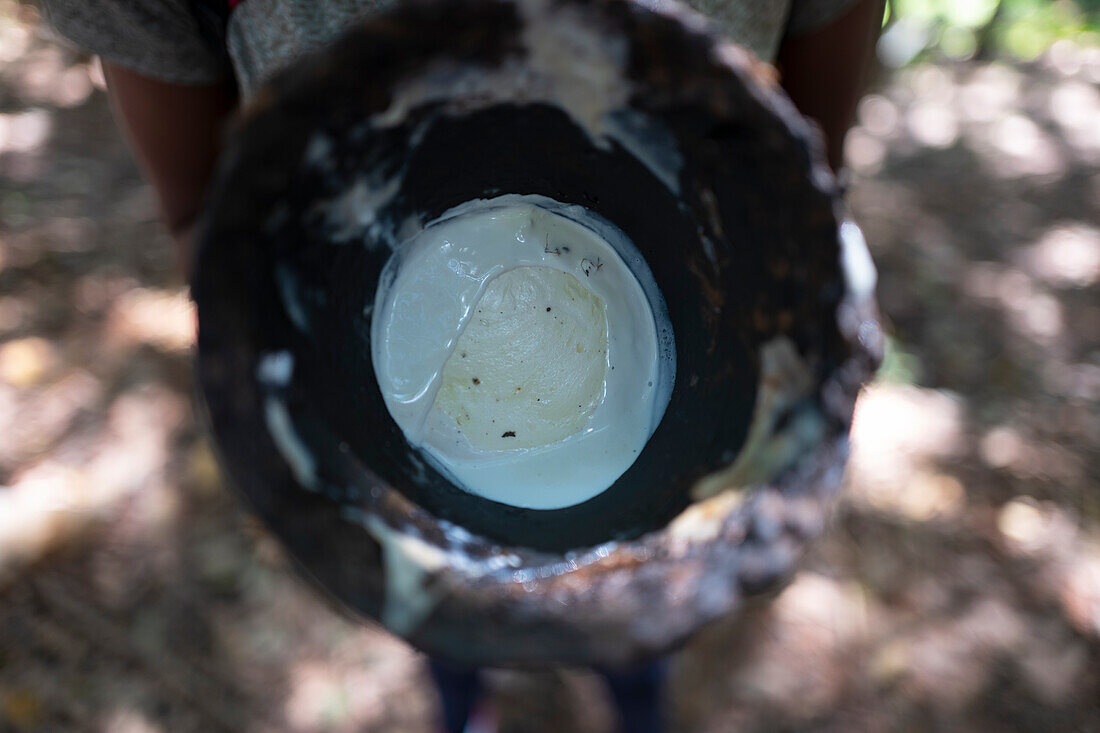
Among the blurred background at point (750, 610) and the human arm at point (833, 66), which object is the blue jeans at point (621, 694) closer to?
the blurred background at point (750, 610)

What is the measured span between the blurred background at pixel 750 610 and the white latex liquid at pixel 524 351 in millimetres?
1075

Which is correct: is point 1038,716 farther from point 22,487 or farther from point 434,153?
point 22,487

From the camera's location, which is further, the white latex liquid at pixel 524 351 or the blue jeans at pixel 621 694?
the blue jeans at pixel 621 694

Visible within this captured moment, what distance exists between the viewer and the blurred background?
1.57 metres

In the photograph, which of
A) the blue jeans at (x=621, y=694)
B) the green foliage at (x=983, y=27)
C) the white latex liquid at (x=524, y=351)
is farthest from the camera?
the green foliage at (x=983, y=27)

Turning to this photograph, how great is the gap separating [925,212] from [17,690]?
2854mm

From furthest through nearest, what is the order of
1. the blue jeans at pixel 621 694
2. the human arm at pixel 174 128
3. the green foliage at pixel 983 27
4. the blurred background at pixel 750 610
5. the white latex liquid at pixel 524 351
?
1. the green foliage at pixel 983 27
2. the blurred background at pixel 750 610
3. the blue jeans at pixel 621 694
4. the human arm at pixel 174 128
5. the white latex liquid at pixel 524 351

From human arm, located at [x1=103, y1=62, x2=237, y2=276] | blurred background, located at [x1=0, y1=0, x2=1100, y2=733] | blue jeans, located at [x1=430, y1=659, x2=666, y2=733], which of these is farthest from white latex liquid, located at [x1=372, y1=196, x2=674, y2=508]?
blurred background, located at [x1=0, y1=0, x2=1100, y2=733]

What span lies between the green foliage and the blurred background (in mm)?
774

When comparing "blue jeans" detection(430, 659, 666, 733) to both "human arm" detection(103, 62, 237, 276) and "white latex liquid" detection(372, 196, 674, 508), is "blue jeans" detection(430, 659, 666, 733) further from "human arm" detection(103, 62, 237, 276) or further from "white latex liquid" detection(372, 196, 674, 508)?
"human arm" detection(103, 62, 237, 276)

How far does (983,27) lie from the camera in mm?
2941

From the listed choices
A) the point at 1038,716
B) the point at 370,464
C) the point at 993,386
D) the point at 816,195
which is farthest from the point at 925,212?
the point at 370,464

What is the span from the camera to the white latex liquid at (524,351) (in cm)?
65

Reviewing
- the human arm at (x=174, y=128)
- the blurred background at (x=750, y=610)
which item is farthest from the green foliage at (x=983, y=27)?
the human arm at (x=174, y=128)
